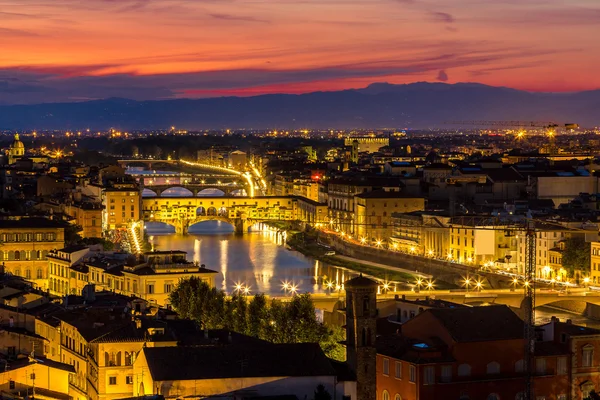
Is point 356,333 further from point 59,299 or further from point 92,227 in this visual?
point 92,227

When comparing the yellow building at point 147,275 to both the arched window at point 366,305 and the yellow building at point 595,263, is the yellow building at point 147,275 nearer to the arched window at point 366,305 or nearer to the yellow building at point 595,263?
the arched window at point 366,305

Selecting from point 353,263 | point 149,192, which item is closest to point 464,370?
point 353,263

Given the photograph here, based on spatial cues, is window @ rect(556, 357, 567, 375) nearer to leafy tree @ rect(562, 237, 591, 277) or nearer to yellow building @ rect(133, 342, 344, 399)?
yellow building @ rect(133, 342, 344, 399)

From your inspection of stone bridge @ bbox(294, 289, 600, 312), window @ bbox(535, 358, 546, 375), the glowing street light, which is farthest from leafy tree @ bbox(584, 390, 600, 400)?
Result: the glowing street light

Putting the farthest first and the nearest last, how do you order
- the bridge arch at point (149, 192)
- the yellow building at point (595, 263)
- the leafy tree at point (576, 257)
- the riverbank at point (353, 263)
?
1. the bridge arch at point (149, 192)
2. the riverbank at point (353, 263)
3. the leafy tree at point (576, 257)
4. the yellow building at point (595, 263)

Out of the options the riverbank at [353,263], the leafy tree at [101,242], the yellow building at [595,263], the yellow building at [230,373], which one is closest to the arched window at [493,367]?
the yellow building at [230,373]

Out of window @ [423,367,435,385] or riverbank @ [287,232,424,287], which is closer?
window @ [423,367,435,385]
